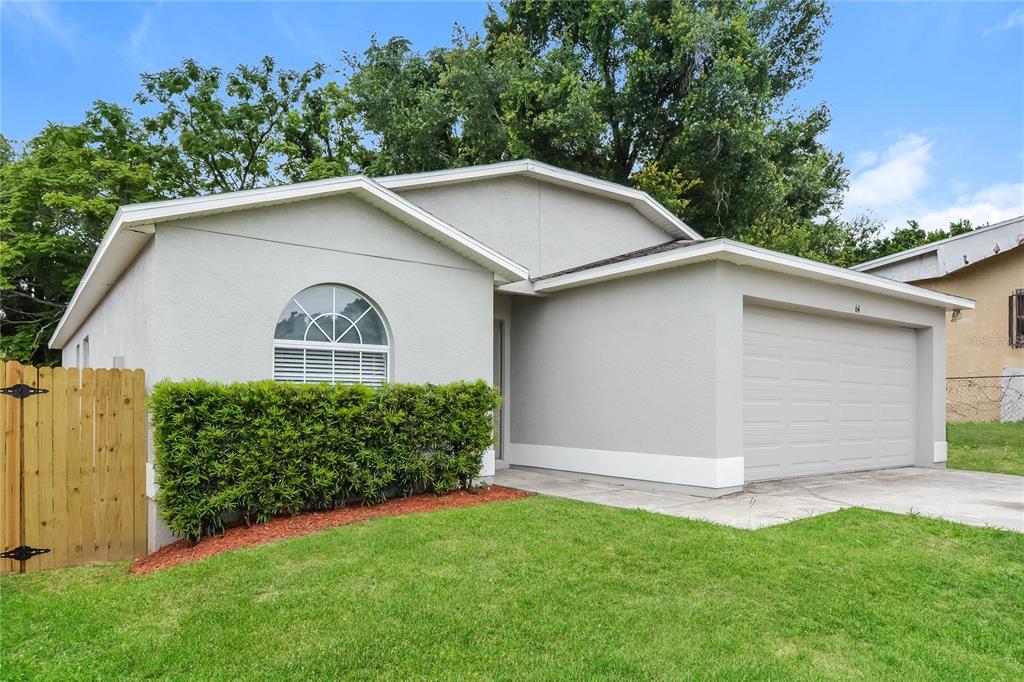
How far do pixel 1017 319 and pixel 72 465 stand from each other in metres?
21.8

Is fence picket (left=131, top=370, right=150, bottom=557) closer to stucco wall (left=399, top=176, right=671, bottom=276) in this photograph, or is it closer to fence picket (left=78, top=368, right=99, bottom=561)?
fence picket (left=78, top=368, right=99, bottom=561)

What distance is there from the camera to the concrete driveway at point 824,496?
6973 mm

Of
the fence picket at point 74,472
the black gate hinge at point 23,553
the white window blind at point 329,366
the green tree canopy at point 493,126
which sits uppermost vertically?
the green tree canopy at point 493,126

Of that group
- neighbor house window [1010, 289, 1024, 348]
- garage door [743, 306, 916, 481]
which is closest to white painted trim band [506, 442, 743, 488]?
garage door [743, 306, 916, 481]

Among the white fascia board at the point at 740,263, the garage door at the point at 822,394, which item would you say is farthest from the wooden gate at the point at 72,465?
the garage door at the point at 822,394

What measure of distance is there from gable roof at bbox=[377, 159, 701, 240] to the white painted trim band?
4502 mm

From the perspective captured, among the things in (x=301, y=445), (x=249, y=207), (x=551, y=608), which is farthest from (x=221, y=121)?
(x=551, y=608)

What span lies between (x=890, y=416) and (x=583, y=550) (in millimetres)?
8074

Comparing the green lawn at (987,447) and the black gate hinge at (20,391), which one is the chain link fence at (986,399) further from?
the black gate hinge at (20,391)

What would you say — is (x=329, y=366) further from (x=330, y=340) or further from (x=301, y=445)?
(x=301, y=445)

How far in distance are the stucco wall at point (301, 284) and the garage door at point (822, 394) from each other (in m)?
3.80

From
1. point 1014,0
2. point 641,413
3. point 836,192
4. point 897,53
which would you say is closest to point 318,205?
point 641,413

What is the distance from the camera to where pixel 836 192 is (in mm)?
27734

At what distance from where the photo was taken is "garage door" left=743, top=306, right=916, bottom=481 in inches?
361
